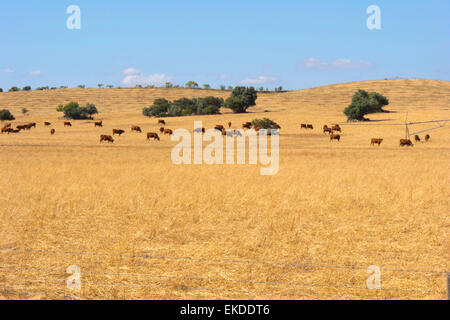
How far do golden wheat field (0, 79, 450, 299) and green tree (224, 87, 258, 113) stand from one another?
2225 inches

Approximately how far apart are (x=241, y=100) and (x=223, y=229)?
71.7 meters

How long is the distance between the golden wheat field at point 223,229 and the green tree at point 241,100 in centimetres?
5650

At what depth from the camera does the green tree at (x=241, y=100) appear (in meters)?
82.9

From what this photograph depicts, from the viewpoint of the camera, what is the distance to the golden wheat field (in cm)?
775

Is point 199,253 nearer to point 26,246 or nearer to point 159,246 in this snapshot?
point 159,246

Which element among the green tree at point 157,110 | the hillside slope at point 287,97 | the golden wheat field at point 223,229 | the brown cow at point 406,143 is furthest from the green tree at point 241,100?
the golden wheat field at point 223,229

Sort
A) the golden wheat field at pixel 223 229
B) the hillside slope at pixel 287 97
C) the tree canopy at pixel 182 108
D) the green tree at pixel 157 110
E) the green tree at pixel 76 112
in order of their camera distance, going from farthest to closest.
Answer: the hillside slope at pixel 287 97, the tree canopy at pixel 182 108, the green tree at pixel 157 110, the green tree at pixel 76 112, the golden wheat field at pixel 223 229

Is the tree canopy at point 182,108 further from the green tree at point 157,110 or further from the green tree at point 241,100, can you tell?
the green tree at point 241,100

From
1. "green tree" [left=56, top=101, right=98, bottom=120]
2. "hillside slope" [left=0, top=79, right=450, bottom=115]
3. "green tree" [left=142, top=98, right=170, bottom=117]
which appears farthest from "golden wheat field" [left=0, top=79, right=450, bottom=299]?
"hillside slope" [left=0, top=79, right=450, bottom=115]

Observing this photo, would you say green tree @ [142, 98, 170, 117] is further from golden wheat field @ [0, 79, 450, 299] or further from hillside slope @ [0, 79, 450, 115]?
golden wheat field @ [0, 79, 450, 299]

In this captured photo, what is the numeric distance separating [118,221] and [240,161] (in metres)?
16.0

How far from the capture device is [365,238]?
11039 millimetres

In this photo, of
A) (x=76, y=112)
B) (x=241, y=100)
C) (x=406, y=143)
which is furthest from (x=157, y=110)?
(x=406, y=143)

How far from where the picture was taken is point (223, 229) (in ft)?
39.6
